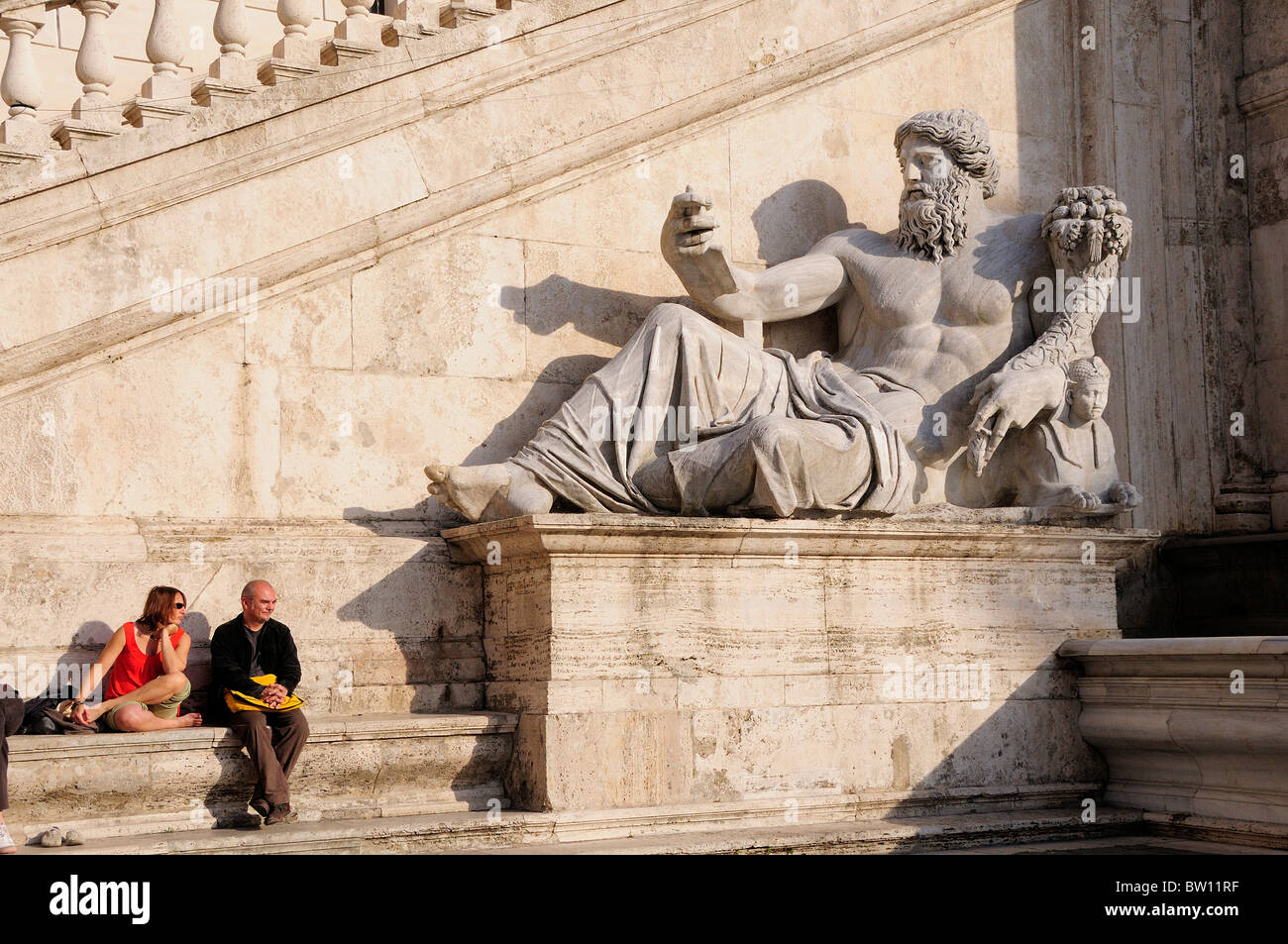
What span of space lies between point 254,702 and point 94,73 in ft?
9.65

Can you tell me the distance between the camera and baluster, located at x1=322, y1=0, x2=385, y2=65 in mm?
7477

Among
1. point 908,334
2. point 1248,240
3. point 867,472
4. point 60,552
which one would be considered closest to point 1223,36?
point 1248,240

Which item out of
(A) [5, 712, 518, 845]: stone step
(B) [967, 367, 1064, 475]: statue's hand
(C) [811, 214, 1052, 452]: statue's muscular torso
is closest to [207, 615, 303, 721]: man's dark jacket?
(A) [5, 712, 518, 845]: stone step

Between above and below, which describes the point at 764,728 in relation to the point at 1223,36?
below

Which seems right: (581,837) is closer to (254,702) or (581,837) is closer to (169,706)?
(254,702)

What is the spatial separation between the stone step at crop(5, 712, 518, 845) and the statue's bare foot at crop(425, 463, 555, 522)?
2.73 feet

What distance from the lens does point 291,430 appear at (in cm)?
725

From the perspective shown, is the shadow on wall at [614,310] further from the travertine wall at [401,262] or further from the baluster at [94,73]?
the baluster at [94,73]

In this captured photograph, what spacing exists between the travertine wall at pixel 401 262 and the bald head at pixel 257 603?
1.28 feet

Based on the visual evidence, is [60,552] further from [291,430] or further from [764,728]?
[764,728]

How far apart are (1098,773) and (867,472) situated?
1792 mm

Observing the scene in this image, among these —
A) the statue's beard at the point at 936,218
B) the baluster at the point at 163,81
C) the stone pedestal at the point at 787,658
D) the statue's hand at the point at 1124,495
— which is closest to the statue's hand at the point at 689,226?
the statue's beard at the point at 936,218

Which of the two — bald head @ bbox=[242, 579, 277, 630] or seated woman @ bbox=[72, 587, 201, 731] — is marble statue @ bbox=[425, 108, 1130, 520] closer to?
bald head @ bbox=[242, 579, 277, 630]

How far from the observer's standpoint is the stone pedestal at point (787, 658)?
6.63 m
